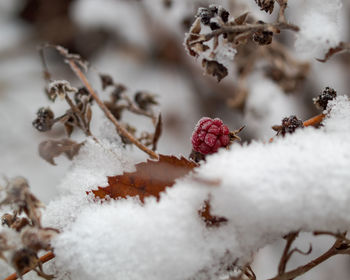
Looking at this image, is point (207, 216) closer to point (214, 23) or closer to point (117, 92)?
point (214, 23)

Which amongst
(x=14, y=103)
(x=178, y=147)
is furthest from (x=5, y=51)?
(x=178, y=147)

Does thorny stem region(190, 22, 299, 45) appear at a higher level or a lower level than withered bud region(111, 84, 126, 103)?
lower

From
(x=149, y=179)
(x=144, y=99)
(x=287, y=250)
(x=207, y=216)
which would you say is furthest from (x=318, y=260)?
(x=144, y=99)

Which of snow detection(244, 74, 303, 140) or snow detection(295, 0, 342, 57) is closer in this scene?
snow detection(295, 0, 342, 57)

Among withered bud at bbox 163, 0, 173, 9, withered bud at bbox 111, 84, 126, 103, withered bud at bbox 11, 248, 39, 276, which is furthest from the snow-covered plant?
withered bud at bbox 163, 0, 173, 9

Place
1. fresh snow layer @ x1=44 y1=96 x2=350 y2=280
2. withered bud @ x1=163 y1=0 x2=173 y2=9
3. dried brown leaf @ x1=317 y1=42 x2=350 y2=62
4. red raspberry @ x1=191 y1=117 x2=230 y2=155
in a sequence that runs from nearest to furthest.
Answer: fresh snow layer @ x1=44 y1=96 x2=350 y2=280
dried brown leaf @ x1=317 y1=42 x2=350 y2=62
red raspberry @ x1=191 y1=117 x2=230 y2=155
withered bud @ x1=163 y1=0 x2=173 y2=9

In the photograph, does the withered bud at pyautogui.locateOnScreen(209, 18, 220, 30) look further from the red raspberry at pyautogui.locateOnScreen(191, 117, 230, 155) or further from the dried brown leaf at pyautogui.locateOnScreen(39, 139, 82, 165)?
the dried brown leaf at pyautogui.locateOnScreen(39, 139, 82, 165)

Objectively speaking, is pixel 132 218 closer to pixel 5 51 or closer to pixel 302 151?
pixel 302 151
